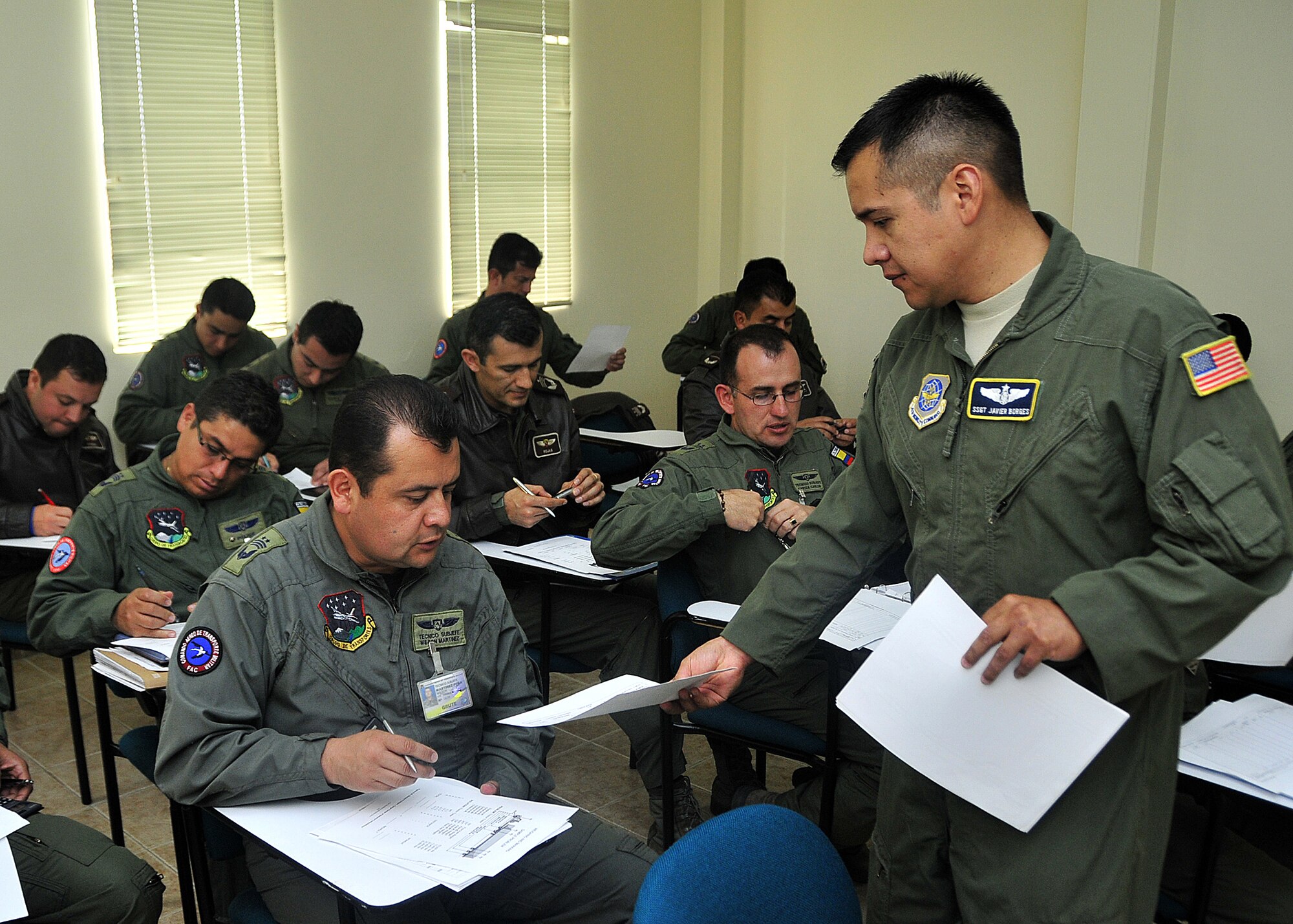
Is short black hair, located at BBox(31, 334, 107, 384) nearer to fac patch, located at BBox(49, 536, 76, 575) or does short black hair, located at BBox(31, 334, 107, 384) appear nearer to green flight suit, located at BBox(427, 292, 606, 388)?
fac patch, located at BBox(49, 536, 76, 575)

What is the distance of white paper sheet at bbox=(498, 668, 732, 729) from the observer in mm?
1508

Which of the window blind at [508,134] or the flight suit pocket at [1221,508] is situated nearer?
the flight suit pocket at [1221,508]

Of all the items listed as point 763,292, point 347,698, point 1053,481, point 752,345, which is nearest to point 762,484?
point 752,345

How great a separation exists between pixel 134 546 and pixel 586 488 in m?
1.33

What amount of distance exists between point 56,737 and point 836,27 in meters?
5.60

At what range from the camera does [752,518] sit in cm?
300

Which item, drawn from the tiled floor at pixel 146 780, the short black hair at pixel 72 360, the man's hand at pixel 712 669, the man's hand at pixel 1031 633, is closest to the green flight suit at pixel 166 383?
the short black hair at pixel 72 360

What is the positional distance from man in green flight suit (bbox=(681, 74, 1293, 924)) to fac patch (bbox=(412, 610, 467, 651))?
2.69ft

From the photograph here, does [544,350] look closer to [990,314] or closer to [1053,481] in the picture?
[990,314]

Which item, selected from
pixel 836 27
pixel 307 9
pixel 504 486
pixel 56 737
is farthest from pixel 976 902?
pixel 836 27

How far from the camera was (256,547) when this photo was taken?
6.63 feet

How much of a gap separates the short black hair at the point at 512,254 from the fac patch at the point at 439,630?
4099 mm

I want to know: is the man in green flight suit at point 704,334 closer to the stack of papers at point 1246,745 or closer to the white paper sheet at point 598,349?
the white paper sheet at point 598,349

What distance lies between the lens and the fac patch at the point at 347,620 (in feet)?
6.44
